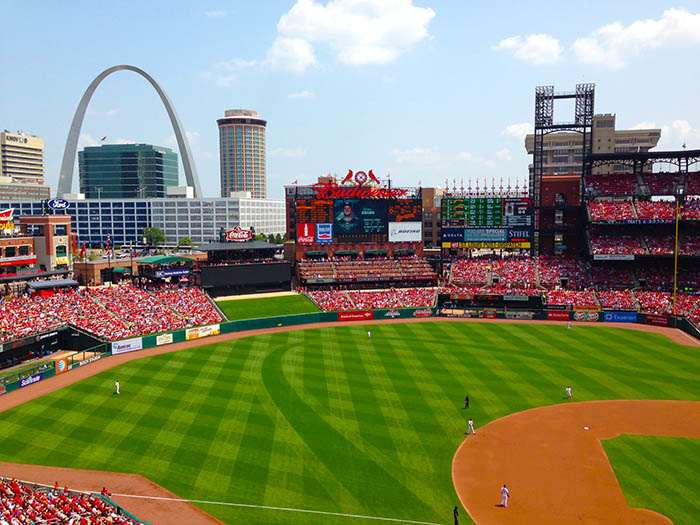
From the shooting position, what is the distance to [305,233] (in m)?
79.1

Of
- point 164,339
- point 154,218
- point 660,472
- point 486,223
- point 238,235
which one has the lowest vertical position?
point 660,472

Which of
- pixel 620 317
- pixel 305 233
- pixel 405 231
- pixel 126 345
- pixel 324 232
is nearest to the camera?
pixel 126 345

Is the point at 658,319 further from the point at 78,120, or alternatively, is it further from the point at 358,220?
the point at 78,120

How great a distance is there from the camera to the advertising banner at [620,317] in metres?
62.8

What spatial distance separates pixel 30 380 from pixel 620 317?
60.2 metres

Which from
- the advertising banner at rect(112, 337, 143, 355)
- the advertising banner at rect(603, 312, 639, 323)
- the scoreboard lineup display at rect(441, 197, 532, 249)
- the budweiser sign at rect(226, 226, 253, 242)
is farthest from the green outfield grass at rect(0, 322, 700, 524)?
the budweiser sign at rect(226, 226, 253, 242)

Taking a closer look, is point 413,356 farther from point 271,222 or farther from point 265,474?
point 271,222

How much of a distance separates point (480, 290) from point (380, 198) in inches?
783

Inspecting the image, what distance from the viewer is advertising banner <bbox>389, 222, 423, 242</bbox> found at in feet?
267

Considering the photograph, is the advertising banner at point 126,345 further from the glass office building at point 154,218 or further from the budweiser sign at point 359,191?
the glass office building at point 154,218

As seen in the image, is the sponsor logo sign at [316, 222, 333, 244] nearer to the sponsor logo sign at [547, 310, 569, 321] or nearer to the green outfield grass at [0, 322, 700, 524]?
the green outfield grass at [0, 322, 700, 524]

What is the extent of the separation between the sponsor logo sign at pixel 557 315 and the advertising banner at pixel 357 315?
21.4 m

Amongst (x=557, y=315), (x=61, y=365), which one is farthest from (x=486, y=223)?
(x=61, y=365)

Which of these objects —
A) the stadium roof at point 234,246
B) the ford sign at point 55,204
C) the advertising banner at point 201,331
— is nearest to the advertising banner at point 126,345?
the advertising banner at point 201,331
